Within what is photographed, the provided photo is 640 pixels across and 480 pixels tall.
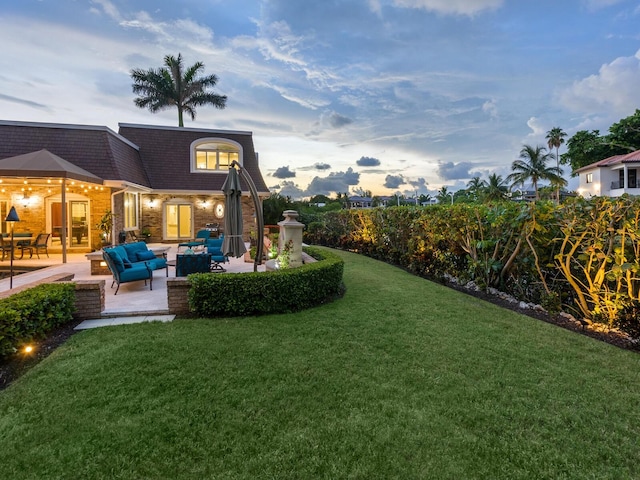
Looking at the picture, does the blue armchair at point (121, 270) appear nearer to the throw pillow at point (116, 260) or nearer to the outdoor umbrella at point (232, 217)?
the throw pillow at point (116, 260)

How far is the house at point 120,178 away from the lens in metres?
12.0

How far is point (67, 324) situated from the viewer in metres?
4.93

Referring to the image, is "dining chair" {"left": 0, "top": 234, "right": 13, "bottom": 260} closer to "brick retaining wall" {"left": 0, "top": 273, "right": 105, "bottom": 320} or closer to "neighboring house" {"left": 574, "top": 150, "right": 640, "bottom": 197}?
"brick retaining wall" {"left": 0, "top": 273, "right": 105, "bottom": 320}

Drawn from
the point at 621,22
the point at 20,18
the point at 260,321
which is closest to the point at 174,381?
the point at 260,321

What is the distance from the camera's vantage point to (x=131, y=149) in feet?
50.9

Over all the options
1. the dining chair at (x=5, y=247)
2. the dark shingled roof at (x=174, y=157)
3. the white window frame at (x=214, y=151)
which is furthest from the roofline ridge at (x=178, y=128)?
the dining chair at (x=5, y=247)

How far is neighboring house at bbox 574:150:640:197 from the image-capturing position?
28.8m

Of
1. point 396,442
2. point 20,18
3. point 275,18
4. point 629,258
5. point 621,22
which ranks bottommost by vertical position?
point 396,442

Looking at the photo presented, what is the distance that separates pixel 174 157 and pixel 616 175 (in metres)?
38.4

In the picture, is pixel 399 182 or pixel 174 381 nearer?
pixel 174 381

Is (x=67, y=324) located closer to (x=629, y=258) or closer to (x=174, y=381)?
(x=174, y=381)

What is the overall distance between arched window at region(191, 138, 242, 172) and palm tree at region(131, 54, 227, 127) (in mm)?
13329

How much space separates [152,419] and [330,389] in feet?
4.99

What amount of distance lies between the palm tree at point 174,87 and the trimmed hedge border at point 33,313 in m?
27.0
